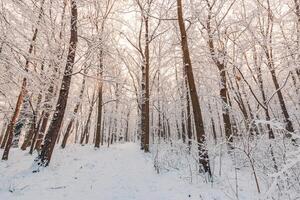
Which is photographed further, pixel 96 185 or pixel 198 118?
pixel 198 118

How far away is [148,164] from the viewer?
37.7 feet

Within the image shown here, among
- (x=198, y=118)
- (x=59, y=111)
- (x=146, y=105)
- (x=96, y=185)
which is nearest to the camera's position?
(x=96, y=185)

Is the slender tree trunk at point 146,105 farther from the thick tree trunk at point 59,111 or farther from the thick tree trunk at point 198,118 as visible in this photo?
the thick tree trunk at point 198,118

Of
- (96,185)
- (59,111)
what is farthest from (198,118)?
(59,111)

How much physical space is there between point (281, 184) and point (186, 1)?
11.8m

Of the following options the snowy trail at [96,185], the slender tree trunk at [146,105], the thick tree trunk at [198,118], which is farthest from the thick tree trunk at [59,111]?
the slender tree trunk at [146,105]

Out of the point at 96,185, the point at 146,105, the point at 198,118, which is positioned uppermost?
the point at 146,105

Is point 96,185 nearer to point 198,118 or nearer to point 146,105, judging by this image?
point 198,118

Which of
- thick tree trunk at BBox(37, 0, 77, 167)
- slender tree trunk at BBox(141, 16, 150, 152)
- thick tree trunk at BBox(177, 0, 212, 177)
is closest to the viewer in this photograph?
thick tree trunk at BBox(177, 0, 212, 177)

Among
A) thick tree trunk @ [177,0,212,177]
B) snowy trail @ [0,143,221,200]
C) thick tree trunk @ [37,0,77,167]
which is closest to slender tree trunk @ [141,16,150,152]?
snowy trail @ [0,143,221,200]

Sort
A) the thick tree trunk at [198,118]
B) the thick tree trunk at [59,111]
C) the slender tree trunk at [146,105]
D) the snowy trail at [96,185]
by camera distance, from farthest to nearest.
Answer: the slender tree trunk at [146,105] < the thick tree trunk at [59,111] < the thick tree trunk at [198,118] < the snowy trail at [96,185]

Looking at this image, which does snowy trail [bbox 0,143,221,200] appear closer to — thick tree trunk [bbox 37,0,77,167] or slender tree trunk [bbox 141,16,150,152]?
thick tree trunk [bbox 37,0,77,167]

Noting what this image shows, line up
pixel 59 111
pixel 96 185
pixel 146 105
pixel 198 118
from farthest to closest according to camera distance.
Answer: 1. pixel 146 105
2. pixel 59 111
3. pixel 198 118
4. pixel 96 185

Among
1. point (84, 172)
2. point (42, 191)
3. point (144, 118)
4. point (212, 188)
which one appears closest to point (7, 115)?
point (144, 118)
